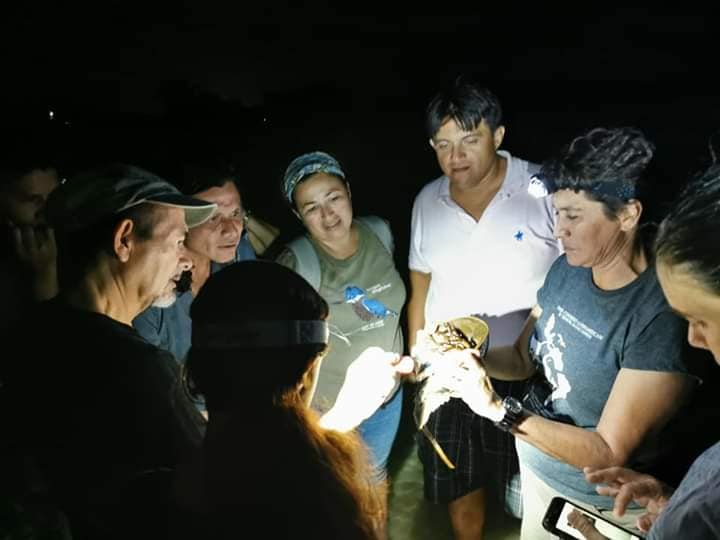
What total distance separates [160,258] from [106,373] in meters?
0.56

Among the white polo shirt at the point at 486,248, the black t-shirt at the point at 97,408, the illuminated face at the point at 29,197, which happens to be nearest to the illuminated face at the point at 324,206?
the white polo shirt at the point at 486,248

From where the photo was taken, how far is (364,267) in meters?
2.89

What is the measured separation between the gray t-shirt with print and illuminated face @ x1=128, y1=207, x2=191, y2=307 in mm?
1827

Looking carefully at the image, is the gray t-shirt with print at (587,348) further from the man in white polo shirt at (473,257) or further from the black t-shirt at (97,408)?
the black t-shirt at (97,408)

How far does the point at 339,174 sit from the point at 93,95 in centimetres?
140

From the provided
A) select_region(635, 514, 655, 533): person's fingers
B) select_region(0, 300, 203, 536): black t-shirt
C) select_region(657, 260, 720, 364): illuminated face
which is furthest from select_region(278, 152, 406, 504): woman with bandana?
select_region(657, 260, 720, 364): illuminated face

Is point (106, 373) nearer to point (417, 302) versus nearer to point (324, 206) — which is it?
point (324, 206)

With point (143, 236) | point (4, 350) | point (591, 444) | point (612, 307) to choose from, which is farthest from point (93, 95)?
point (591, 444)

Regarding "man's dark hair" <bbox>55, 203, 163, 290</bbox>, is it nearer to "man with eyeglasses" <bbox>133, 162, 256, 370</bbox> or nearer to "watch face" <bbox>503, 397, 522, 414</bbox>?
"man with eyeglasses" <bbox>133, 162, 256, 370</bbox>

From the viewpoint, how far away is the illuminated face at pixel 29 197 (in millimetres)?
2323

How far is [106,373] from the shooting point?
217 cm

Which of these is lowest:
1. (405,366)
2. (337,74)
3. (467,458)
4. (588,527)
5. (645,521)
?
(467,458)

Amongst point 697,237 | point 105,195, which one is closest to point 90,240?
point 105,195

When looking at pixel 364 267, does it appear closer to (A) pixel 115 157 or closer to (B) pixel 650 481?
(A) pixel 115 157
